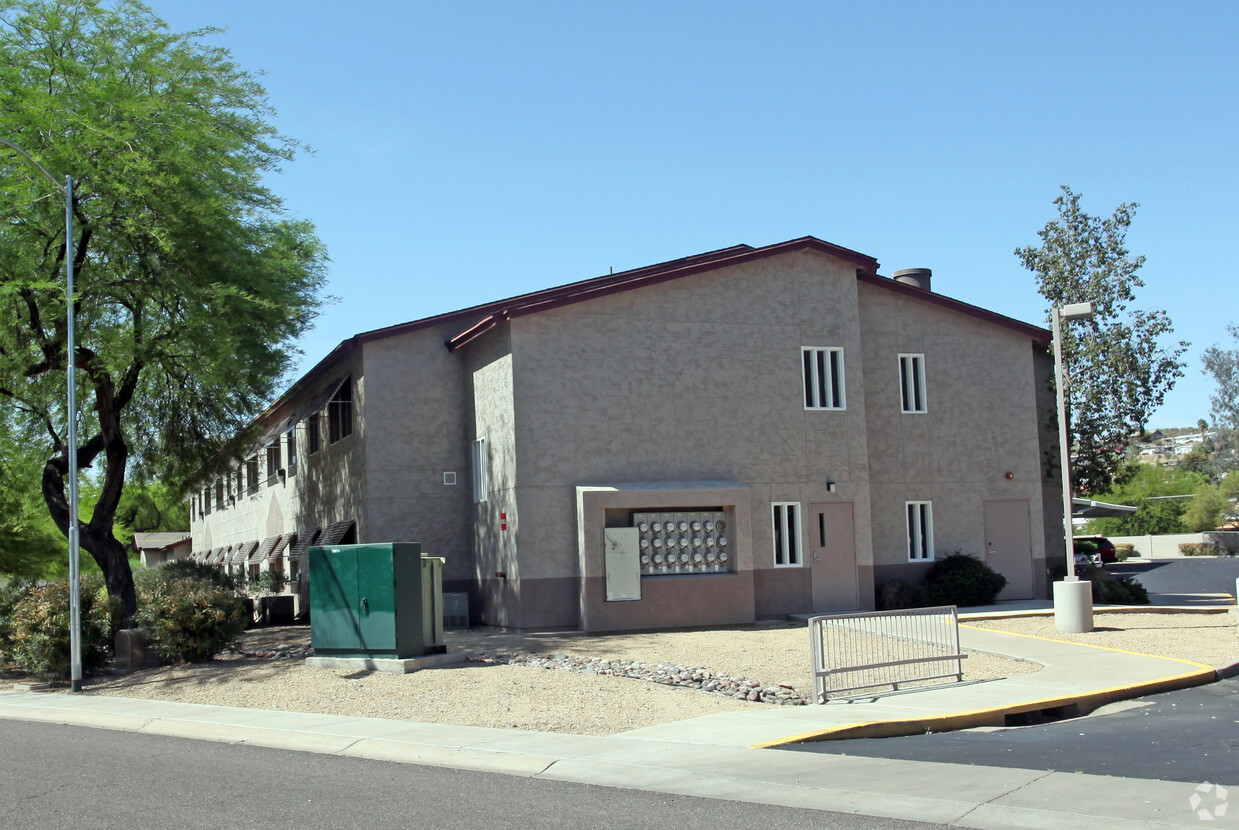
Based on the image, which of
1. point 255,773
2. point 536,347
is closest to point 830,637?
point 536,347

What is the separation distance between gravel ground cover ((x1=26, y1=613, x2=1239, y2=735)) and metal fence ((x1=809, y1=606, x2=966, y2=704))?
1.52 ft

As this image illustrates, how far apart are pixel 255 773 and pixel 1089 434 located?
90.3 feet

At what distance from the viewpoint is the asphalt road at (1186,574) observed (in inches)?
1459

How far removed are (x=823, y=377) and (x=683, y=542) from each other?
4916 mm

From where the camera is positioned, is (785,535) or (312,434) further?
(312,434)

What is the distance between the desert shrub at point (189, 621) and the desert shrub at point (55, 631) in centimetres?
78

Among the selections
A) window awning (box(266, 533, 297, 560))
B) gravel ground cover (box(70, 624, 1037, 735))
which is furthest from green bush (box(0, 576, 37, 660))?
window awning (box(266, 533, 297, 560))

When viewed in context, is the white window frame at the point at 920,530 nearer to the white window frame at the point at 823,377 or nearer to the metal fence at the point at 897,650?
the white window frame at the point at 823,377

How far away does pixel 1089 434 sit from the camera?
31781 mm

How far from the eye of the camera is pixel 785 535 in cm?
2298

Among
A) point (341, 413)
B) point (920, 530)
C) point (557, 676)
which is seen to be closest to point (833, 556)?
point (920, 530)

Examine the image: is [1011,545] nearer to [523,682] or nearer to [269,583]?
[523,682]

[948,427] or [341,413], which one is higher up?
[341,413]

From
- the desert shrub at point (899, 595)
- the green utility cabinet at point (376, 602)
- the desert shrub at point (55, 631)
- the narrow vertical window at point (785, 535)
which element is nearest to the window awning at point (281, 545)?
the desert shrub at point (55, 631)
